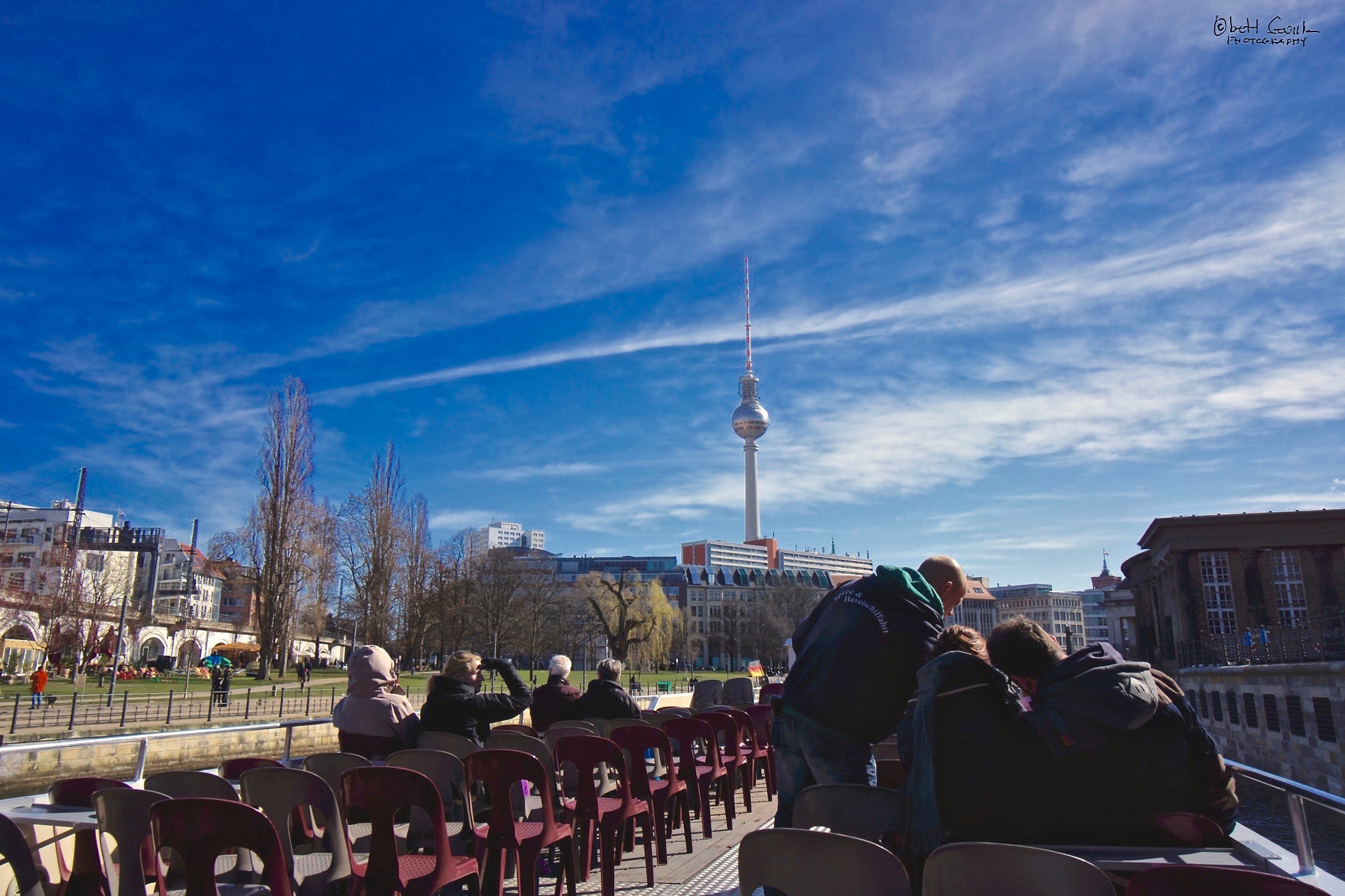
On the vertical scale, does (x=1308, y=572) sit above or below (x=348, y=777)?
above

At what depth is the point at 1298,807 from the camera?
142 inches

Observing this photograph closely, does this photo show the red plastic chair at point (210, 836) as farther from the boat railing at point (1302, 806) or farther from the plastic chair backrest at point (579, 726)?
the boat railing at point (1302, 806)

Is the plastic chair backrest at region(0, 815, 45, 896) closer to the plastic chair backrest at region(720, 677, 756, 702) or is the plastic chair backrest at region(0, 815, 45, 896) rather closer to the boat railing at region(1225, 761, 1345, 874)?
the boat railing at region(1225, 761, 1345, 874)

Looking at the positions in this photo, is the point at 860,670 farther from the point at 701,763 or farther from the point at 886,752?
the point at 701,763

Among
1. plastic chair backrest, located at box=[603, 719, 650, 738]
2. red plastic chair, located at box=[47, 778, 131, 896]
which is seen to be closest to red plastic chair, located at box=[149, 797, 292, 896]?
red plastic chair, located at box=[47, 778, 131, 896]

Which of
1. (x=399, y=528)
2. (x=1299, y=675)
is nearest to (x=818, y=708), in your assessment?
(x=1299, y=675)

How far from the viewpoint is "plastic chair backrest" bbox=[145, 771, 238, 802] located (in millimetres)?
4480

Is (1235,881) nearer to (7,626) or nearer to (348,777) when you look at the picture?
(348,777)

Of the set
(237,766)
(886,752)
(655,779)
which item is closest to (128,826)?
(237,766)

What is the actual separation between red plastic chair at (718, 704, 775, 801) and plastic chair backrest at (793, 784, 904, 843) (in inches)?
194

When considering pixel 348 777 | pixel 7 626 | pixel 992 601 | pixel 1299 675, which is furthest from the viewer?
pixel 992 601

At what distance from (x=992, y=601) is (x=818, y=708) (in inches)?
7065

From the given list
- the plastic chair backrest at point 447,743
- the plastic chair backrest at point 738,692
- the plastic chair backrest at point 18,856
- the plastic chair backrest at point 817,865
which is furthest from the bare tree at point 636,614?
the plastic chair backrest at point 817,865

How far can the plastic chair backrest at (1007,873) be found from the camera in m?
2.24
